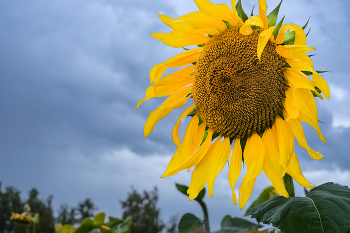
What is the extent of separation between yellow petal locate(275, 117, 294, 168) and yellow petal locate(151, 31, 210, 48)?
77 cm

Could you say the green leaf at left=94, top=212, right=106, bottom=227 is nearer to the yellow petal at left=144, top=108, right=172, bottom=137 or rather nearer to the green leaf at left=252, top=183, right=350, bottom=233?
the yellow petal at left=144, top=108, right=172, bottom=137

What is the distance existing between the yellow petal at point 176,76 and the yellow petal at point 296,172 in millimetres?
953

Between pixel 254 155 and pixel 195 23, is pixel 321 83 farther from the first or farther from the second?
pixel 195 23

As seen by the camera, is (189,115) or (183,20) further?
(189,115)

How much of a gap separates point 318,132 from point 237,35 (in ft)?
2.63

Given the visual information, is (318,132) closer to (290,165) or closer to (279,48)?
(290,165)

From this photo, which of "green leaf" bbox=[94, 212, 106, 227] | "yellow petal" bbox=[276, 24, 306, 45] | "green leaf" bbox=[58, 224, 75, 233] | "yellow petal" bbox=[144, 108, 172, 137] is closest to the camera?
"yellow petal" bbox=[276, 24, 306, 45]

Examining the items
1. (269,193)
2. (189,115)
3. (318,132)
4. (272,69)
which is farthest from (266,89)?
(269,193)

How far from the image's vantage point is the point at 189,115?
2416 mm

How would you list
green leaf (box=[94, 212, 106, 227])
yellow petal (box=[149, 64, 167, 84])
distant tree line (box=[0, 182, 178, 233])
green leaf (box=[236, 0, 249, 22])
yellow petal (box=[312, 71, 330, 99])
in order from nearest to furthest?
1. yellow petal (box=[312, 71, 330, 99])
2. green leaf (box=[236, 0, 249, 22])
3. yellow petal (box=[149, 64, 167, 84])
4. green leaf (box=[94, 212, 106, 227])
5. distant tree line (box=[0, 182, 178, 233])

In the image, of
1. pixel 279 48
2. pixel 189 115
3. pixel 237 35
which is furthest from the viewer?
pixel 189 115

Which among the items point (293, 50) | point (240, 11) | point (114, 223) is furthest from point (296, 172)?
point (114, 223)

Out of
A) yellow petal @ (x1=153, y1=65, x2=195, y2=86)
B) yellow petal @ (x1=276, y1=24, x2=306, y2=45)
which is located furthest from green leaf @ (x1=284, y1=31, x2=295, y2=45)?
yellow petal @ (x1=153, y1=65, x2=195, y2=86)

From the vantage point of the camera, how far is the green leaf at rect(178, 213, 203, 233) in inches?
84.7
